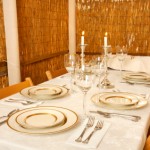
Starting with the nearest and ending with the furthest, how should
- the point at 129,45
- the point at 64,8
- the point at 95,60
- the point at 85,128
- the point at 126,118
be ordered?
1. the point at 85,128
2. the point at 126,118
3. the point at 95,60
4. the point at 129,45
5. the point at 64,8

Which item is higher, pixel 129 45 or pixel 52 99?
pixel 129 45

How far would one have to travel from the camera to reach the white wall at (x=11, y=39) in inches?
93.3

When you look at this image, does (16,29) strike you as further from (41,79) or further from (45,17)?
(41,79)

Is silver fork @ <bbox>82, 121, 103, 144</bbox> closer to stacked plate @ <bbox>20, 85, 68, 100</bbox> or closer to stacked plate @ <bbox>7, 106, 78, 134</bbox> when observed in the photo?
stacked plate @ <bbox>7, 106, 78, 134</bbox>

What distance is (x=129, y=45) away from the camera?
319 cm

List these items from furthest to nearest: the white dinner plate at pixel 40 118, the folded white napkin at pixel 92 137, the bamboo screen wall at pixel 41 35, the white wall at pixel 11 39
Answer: the bamboo screen wall at pixel 41 35 < the white wall at pixel 11 39 < the white dinner plate at pixel 40 118 < the folded white napkin at pixel 92 137

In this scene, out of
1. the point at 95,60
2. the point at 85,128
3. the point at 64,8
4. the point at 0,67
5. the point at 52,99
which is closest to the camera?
the point at 85,128

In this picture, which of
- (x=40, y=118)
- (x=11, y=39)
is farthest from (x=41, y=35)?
(x=40, y=118)

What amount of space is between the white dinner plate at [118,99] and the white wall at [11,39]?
151 centimetres

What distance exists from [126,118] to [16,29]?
183 cm

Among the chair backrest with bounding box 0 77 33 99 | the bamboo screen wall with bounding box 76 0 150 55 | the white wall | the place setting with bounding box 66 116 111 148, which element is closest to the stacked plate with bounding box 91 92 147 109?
the place setting with bounding box 66 116 111 148

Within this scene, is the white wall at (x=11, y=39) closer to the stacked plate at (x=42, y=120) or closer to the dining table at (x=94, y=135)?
the dining table at (x=94, y=135)

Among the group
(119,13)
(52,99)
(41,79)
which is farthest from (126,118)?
(119,13)

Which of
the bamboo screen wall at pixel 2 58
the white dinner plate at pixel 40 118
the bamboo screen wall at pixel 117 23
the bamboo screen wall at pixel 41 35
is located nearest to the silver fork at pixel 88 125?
Result: the white dinner plate at pixel 40 118
